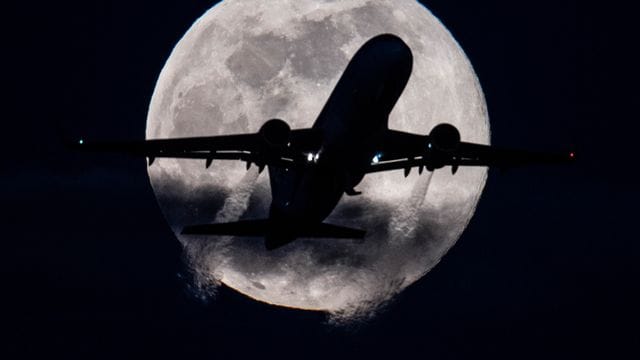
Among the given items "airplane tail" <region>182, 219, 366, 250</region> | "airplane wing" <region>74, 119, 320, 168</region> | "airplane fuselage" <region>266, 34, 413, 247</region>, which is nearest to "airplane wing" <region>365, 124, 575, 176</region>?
"airplane fuselage" <region>266, 34, 413, 247</region>

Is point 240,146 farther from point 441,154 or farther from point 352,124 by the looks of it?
point 441,154

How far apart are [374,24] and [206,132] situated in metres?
10.8

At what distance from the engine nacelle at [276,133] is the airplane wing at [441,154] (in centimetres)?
540

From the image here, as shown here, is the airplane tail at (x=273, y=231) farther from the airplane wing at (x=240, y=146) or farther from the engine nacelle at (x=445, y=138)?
the engine nacelle at (x=445, y=138)

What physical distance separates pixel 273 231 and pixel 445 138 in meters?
12.8

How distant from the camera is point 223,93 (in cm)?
7588

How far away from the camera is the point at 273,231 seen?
3056 inches

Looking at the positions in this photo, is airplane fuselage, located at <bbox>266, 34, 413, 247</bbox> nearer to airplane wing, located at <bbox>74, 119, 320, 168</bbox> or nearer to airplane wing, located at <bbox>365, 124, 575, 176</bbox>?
airplane wing, located at <bbox>74, 119, 320, 168</bbox>

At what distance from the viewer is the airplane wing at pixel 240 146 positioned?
68125mm

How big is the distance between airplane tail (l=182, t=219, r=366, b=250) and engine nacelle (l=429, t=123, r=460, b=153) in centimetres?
797

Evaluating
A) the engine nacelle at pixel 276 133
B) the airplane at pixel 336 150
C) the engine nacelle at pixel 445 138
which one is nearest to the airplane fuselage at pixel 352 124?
the airplane at pixel 336 150

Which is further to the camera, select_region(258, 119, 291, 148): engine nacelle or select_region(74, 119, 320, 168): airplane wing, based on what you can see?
select_region(74, 119, 320, 168): airplane wing

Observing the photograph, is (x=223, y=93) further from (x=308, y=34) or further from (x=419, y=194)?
(x=419, y=194)

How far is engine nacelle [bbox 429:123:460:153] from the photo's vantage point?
69.5 m
